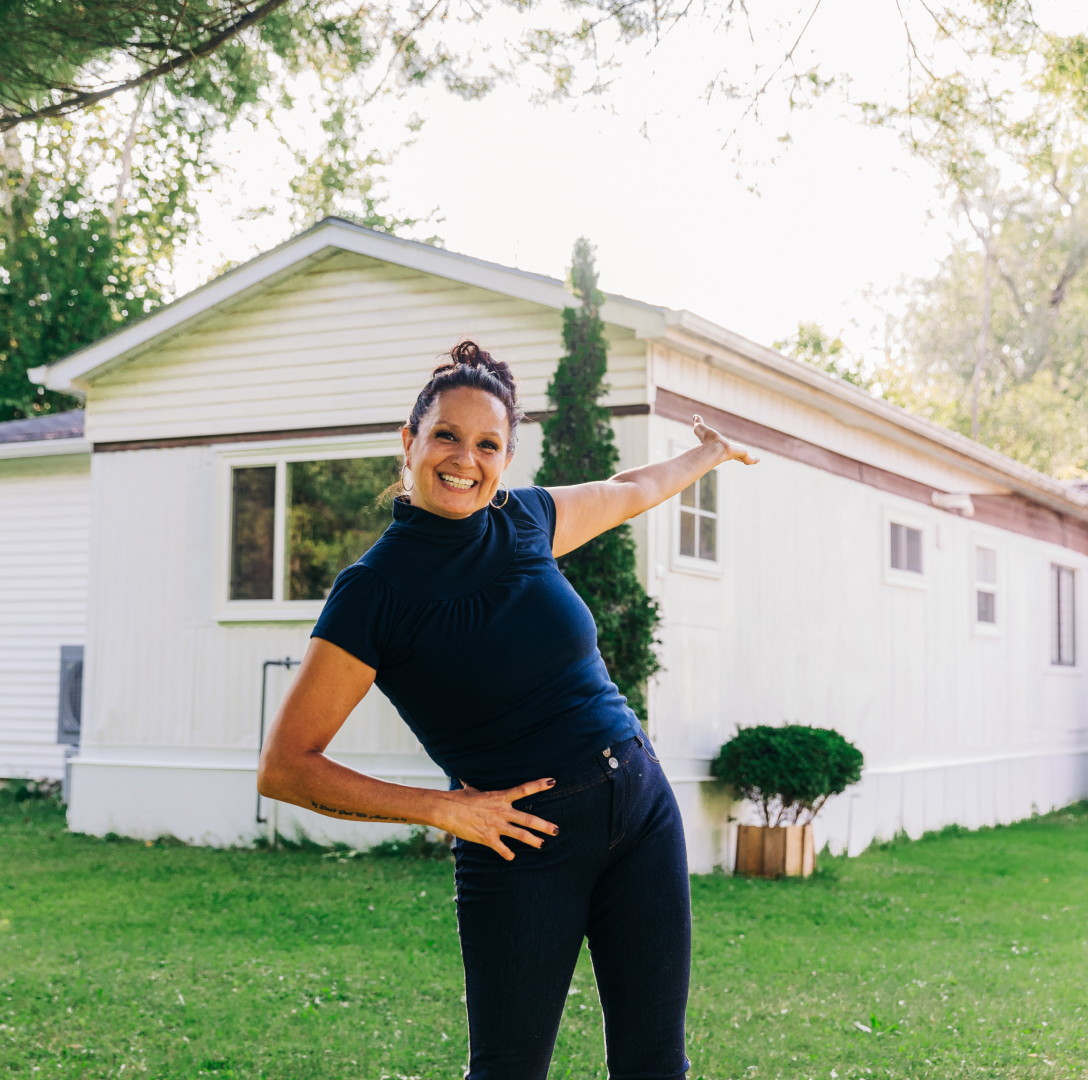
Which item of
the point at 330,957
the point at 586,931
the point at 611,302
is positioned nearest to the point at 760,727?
the point at 611,302

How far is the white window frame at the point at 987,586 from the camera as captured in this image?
43.5 ft

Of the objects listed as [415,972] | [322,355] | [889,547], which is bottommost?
[415,972]

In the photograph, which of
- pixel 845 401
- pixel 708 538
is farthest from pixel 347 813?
pixel 845 401

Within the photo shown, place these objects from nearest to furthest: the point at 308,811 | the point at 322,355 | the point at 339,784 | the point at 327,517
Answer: the point at 339,784
the point at 308,811
the point at 327,517
the point at 322,355

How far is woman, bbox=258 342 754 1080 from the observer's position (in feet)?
7.38

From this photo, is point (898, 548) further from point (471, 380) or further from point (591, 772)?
point (591, 772)

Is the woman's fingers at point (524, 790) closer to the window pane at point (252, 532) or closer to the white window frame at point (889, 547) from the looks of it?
the window pane at point (252, 532)

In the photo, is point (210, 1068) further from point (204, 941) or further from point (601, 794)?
point (601, 794)

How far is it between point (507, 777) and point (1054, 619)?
1469 centimetres

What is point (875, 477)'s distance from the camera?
11594 mm

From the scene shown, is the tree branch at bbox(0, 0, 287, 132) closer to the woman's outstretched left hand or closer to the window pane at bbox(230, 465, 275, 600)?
the woman's outstretched left hand

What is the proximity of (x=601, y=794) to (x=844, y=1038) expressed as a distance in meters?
3.19

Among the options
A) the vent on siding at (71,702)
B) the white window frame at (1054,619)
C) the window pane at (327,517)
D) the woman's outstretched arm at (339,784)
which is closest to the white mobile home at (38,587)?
the vent on siding at (71,702)

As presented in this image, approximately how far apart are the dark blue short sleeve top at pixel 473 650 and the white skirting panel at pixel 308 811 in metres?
6.39
